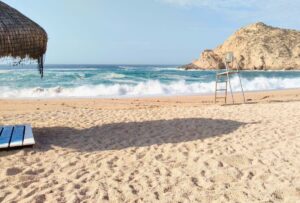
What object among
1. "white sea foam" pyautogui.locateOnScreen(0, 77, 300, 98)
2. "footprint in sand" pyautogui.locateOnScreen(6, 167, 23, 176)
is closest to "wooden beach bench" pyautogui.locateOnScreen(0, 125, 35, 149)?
"footprint in sand" pyautogui.locateOnScreen(6, 167, 23, 176)

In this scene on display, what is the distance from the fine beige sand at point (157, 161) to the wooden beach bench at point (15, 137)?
0.41 feet

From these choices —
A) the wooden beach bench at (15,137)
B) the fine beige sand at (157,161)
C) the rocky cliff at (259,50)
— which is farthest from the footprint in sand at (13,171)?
the rocky cliff at (259,50)

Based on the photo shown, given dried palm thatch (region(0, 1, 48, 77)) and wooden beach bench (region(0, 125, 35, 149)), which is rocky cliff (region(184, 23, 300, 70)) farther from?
dried palm thatch (region(0, 1, 48, 77))

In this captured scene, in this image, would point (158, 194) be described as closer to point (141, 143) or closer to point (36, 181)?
point (36, 181)

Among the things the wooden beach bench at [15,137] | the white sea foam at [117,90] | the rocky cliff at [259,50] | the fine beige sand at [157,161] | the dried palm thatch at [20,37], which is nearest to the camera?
the fine beige sand at [157,161]

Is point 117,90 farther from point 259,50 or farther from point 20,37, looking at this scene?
point 259,50

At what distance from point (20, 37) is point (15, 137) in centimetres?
158

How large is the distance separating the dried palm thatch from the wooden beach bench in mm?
1162

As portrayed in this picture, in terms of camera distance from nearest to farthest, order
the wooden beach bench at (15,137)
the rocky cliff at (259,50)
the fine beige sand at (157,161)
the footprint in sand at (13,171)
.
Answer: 1. the fine beige sand at (157,161)
2. the footprint in sand at (13,171)
3. the wooden beach bench at (15,137)
4. the rocky cliff at (259,50)

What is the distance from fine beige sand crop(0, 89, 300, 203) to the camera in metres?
3.83

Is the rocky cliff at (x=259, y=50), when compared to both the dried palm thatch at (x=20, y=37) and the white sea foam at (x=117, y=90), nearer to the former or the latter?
the white sea foam at (x=117, y=90)

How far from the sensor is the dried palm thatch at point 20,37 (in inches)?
208

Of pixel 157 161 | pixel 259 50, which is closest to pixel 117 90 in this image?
pixel 157 161

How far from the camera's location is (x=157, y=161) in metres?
4.94
